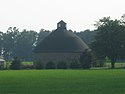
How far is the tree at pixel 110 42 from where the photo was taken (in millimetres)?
106250

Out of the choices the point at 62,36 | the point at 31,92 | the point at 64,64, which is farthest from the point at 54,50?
the point at 31,92

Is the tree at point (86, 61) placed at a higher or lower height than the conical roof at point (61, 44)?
lower

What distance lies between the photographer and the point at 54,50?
12850 centimetres

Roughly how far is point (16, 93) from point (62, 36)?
105 metres

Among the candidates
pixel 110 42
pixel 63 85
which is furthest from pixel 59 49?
pixel 63 85

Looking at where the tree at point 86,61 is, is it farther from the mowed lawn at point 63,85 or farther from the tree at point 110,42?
the mowed lawn at point 63,85

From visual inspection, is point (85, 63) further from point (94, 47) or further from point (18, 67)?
point (18, 67)

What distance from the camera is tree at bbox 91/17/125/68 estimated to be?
106m

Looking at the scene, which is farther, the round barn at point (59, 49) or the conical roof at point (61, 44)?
the conical roof at point (61, 44)

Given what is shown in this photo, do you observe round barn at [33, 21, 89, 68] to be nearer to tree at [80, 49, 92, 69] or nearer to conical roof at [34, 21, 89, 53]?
conical roof at [34, 21, 89, 53]

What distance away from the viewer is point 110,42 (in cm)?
10662

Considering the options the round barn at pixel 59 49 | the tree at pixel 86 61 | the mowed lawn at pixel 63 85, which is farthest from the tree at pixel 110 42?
the mowed lawn at pixel 63 85

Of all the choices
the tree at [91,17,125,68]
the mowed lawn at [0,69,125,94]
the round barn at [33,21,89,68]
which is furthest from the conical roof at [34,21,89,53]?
the mowed lawn at [0,69,125,94]

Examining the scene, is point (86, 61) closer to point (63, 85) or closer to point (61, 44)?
point (61, 44)
